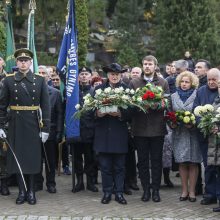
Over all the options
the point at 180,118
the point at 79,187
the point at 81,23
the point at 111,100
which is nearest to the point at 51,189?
the point at 79,187

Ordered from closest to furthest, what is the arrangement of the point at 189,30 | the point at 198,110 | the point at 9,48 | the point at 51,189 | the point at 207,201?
the point at 198,110 < the point at 207,201 < the point at 51,189 < the point at 9,48 < the point at 189,30

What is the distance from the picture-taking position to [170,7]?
2900 cm

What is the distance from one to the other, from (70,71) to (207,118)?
2.51m

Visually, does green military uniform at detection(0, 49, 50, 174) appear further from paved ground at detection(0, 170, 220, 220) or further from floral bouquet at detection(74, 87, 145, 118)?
floral bouquet at detection(74, 87, 145, 118)

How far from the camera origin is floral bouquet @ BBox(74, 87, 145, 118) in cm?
734

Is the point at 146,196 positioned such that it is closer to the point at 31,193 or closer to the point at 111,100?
the point at 111,100

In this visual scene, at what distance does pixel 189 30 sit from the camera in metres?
28.6

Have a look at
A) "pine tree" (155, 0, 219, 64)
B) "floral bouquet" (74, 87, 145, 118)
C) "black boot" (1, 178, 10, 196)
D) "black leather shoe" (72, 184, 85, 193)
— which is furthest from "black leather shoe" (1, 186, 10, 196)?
"pine tree" (155, 0, 219, 64)

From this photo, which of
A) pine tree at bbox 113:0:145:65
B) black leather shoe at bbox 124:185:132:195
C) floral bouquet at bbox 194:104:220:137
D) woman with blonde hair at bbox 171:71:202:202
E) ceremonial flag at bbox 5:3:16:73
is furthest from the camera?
pine tree at bbox 113:0:145:65

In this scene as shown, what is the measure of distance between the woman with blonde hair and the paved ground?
32 centimetres

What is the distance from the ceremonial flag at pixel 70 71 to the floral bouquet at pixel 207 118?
2.03 metres

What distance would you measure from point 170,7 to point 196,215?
23.2 metres

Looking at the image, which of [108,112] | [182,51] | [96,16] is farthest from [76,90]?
[96,16]

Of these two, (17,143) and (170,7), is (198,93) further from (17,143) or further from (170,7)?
(170,7)
